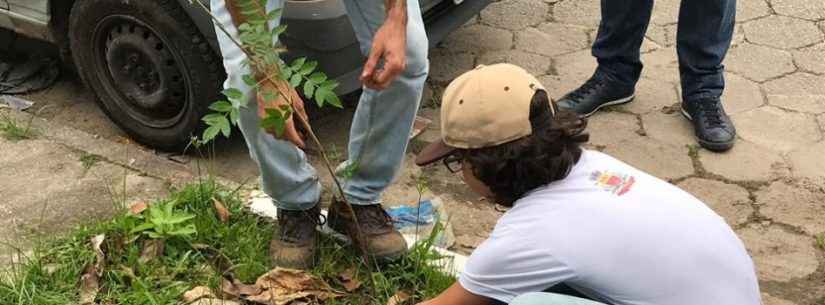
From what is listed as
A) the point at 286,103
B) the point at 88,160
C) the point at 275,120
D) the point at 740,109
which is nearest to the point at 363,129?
the point at 286,103

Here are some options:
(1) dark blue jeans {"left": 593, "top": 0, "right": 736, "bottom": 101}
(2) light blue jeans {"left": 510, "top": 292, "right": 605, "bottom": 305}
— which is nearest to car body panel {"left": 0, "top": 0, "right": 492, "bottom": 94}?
(1) dark blue jeans {"left": 593, "top": 0, "right": 736, "bottom": 101}

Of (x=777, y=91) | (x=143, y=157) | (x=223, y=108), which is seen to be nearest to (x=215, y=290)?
(x=223, y=108)

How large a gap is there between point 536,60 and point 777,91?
38.9 inches

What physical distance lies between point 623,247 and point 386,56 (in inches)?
33.5

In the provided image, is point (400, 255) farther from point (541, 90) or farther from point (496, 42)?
point (496, 42)

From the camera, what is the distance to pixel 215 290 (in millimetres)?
2697

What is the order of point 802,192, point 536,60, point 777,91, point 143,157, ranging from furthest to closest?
point 536,60
point 777,91
point 143,157
point 802,192

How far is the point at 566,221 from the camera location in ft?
6.15

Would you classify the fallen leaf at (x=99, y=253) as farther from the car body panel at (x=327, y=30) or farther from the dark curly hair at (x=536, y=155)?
the dark curly hair at (x=536, y=155)

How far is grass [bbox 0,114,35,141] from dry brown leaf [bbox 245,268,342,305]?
1438 mm

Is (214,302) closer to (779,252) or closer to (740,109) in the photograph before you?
(779,252)

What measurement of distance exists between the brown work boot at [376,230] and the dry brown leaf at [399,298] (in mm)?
126

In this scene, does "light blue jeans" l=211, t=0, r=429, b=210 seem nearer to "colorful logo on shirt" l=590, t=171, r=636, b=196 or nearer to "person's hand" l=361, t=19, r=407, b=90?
"person's hand" l=361, t=19, r=407, b=90

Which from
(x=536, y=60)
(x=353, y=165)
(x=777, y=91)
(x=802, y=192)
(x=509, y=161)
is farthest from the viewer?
(x=536, y=60)
